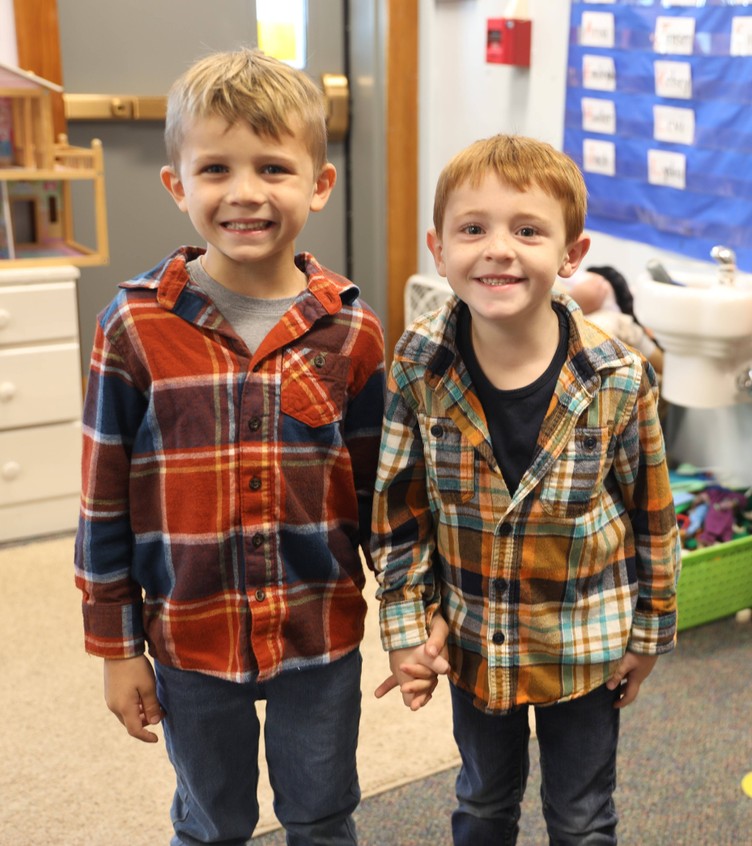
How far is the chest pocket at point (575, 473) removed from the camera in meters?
1.03

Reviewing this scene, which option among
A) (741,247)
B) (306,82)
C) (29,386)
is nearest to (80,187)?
(29,386)

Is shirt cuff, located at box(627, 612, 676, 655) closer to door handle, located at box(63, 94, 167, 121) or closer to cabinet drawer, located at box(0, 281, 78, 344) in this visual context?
cabinet drawer, located at box(0, 281, 78, 344)

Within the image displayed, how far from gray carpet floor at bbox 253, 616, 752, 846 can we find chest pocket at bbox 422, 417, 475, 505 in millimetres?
670

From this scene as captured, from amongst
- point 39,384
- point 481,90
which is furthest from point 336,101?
point 39,384

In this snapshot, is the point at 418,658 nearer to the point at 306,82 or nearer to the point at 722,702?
the point at 306,82

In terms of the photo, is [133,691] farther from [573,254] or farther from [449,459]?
[573,254]

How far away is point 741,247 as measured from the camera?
2.15m

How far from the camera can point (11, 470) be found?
2.46 m

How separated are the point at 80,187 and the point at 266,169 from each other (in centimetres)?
203

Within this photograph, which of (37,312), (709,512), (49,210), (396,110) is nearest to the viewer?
(709,512)

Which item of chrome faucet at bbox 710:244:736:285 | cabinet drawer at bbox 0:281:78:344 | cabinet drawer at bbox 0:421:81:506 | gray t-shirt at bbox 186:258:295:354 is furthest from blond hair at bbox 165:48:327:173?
cabinet drawer at bbox 0:421:81:506

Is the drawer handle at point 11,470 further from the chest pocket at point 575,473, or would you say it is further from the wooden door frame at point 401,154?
the chest pocket at point 575,473

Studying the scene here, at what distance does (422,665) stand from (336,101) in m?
2.35

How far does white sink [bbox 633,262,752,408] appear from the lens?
6.35ft
